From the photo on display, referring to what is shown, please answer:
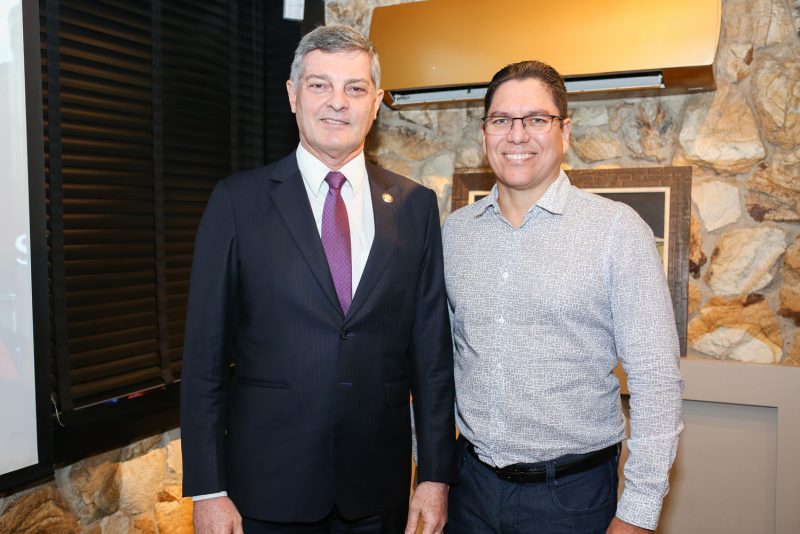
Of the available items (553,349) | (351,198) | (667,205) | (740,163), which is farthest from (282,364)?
(740,163)

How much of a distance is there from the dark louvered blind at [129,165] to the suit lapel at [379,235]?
1.00m

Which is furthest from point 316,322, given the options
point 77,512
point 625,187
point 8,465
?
point 625,187

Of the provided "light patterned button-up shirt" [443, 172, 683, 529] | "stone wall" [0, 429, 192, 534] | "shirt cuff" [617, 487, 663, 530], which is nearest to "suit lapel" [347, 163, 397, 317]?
"light patterned button-up shirt" [443, 172, 683, 529]

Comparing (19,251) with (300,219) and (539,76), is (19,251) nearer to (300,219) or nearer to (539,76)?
(300,219)

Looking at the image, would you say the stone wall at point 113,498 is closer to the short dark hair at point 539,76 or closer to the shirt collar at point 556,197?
the shirt collar at point 556,197

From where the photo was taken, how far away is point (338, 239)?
149 centimetres

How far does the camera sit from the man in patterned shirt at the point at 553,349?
136 centimetres

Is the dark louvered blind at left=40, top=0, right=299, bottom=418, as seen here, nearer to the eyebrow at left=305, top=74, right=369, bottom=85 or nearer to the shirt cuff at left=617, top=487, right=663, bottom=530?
the eyebrow at left=305, top=74, right=369, bottom=85

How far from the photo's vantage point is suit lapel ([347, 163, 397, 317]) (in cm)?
145

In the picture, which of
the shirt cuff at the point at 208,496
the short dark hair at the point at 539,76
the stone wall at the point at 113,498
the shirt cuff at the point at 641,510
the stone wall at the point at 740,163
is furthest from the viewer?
A: the stone wall at the point at 740,163

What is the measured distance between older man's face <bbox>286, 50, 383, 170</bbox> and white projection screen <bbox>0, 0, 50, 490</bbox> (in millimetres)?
758

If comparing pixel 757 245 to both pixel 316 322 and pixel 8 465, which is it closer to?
pixel 316 322

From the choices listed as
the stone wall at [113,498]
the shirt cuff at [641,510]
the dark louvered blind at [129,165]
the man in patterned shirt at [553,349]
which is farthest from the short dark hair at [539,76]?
the stone wall at [113,498]

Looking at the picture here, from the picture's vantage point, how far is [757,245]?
88.7 inches
